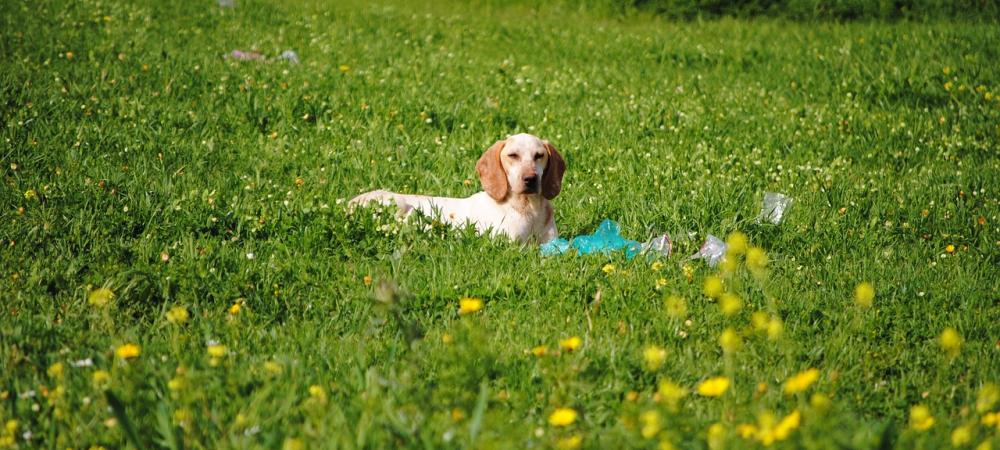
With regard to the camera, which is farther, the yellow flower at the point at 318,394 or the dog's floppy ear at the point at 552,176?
the dog's floppy ear at the point at 552,176

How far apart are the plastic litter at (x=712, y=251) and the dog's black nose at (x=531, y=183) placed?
114 centimetres

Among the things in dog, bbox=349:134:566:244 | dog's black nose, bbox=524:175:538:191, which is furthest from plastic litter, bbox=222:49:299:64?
dog's black nose, bbox=524:175:538:191

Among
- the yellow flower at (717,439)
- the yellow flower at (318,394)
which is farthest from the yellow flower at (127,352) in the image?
the yellow flower at (717,439)

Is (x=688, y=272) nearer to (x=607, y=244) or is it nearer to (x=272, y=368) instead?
(x=607, y=244)

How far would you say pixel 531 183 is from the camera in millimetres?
5727

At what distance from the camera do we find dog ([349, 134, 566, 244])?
576cm

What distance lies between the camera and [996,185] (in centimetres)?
688

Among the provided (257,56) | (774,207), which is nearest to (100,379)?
(774,207)

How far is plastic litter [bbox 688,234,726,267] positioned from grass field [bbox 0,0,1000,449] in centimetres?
13

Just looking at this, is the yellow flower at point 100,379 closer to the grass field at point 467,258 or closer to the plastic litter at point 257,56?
the grass field at point 467,258

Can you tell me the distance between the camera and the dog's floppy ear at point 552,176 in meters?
5.87

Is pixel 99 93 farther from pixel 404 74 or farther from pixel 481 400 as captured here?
pixel 481 400

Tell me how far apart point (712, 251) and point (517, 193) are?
135 cm

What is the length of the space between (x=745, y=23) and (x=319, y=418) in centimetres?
1286
